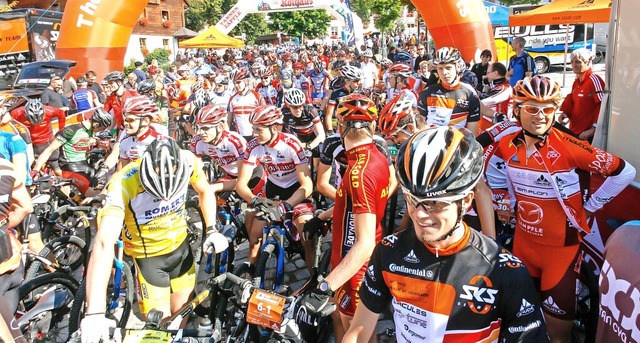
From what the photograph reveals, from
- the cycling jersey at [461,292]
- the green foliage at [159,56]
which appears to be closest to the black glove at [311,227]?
the cycling jersey at [461,292]

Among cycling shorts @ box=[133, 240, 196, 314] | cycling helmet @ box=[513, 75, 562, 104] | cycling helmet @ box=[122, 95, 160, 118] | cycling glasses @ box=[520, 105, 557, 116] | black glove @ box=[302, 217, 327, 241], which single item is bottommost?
cycling shorts @ box=[133, 240, 196, 314]

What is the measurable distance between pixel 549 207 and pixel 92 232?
567cm

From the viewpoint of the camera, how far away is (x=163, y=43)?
1845 inches

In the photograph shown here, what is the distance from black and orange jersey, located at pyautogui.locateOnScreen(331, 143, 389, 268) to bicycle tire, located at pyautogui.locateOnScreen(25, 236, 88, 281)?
10.3ft

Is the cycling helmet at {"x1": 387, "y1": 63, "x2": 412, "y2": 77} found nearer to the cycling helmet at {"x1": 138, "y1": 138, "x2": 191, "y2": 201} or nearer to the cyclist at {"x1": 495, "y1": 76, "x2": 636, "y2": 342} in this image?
the cyclist at {"x1": 495, "y1": 76, "x2": 636, "y2": 342}

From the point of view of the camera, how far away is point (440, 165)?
1.88 metres

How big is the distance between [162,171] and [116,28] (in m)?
13.0

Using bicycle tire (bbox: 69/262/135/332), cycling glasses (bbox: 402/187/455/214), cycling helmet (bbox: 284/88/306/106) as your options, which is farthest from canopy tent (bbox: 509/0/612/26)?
cycling glasses (bbox: 402/187/455/214)

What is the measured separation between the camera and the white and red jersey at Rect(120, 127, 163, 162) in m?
5.77

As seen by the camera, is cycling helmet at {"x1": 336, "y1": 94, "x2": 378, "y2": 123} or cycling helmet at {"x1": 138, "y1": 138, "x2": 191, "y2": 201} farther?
cycling helmet at {"x1": 336, "y1": 94, "x2": 378, "y2": 123}

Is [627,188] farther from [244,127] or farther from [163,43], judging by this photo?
[163,43]

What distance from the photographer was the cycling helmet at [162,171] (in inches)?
133

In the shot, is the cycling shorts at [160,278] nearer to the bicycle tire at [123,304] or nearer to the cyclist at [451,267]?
the bicycle tire at [123,304]

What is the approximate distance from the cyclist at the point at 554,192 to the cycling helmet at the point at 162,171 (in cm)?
244
